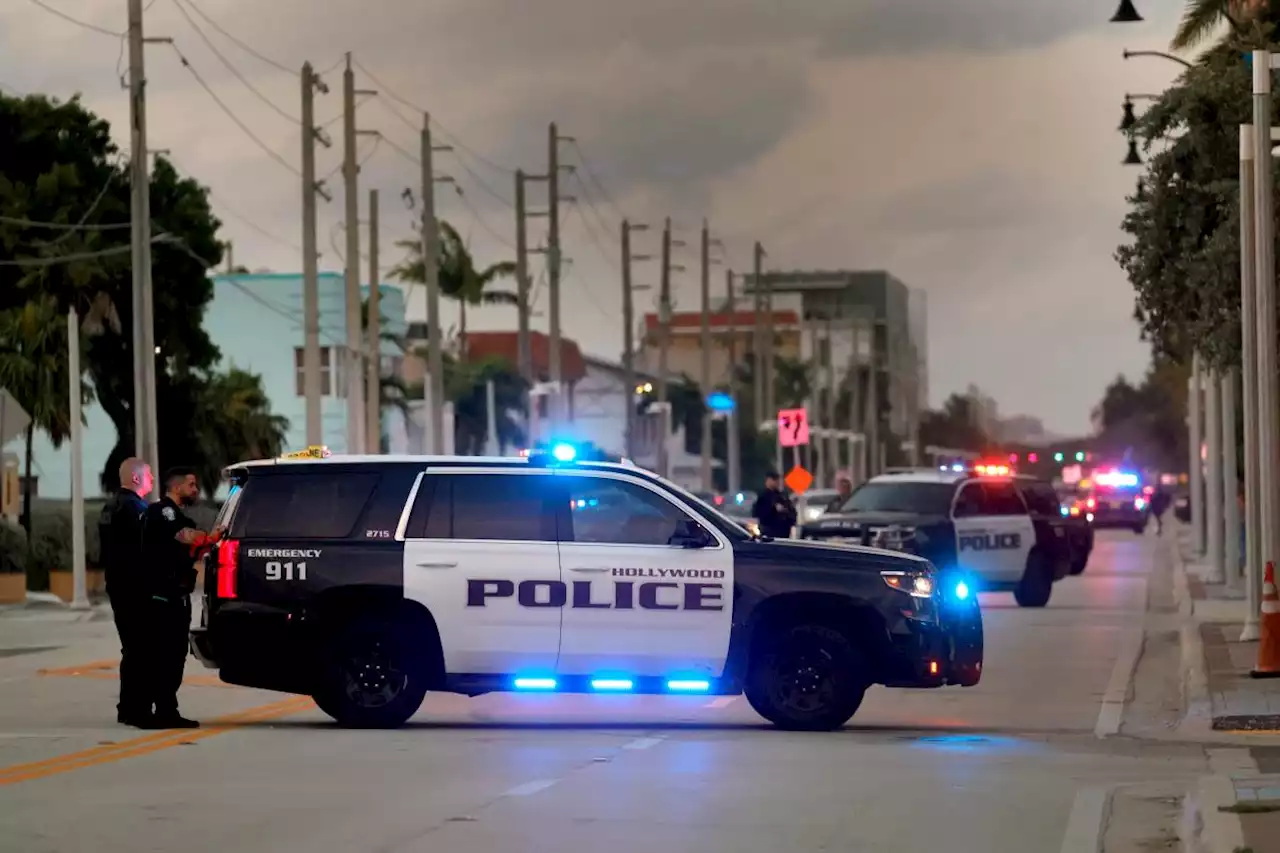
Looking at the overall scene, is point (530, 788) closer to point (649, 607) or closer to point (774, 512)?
point (649, 607)

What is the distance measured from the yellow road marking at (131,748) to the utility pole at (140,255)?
1817cm

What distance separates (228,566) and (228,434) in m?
40.4

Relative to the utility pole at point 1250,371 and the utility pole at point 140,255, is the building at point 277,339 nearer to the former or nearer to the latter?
the utility pole at point 140,255

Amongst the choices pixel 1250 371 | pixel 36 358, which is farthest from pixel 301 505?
pixel 36 358

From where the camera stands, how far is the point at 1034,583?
34.0 metres

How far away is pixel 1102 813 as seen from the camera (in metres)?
12.0

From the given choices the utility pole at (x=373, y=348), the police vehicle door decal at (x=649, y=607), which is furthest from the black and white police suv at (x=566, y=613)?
the utility pole at (x=373, y=348)

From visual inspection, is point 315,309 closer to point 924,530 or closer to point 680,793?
point 924,530

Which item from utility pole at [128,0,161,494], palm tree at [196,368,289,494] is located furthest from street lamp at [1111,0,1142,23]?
palm tree at [196,368,289,494]

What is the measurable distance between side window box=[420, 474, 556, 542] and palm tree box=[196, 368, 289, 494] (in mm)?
38566

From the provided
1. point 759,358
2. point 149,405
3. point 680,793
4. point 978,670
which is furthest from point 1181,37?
point 759,358

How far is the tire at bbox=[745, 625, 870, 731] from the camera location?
1636cm

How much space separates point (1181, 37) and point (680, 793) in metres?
24.7

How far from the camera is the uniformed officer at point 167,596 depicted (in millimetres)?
16141
